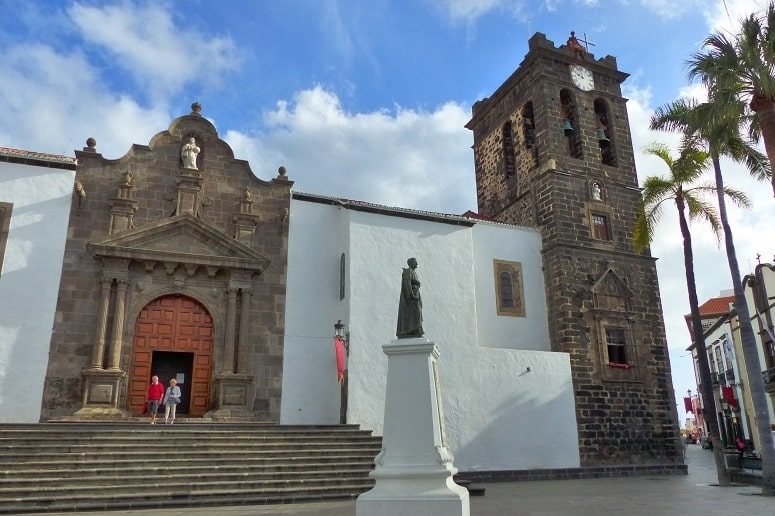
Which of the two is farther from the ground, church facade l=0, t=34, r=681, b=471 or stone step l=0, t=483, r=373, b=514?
church facade l=0, t=34, r=681, b=471

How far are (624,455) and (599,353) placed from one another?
2.78 metres

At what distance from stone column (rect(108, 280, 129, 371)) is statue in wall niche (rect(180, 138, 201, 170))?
3380 mm

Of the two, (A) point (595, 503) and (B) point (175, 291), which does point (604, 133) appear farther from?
(B) point (175, 291)

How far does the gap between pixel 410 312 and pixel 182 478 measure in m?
5.45

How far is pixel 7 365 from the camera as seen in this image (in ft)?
42.1

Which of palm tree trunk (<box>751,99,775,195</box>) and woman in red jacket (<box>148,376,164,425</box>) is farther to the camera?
woman in red jacket (<box>148,376,164,425</box>)

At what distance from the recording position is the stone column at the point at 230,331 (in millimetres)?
14430

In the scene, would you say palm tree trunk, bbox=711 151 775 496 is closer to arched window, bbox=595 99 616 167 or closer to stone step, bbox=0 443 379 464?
stone step, bbox=0 443 379 464

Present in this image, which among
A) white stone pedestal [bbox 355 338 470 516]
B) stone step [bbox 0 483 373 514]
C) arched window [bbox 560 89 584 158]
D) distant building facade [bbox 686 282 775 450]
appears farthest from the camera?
distant building facade [bbox 686 282 775 450]

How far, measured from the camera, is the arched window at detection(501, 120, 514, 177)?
21094 mm

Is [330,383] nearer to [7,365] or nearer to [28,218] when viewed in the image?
[7,365]

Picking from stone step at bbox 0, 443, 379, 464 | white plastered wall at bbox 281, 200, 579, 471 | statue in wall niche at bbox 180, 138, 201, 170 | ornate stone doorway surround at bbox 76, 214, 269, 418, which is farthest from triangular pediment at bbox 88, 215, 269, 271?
stone step at bbox 0, 443, 379, 464

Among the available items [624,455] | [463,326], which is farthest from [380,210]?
[624,455]

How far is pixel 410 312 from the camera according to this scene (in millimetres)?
8039
